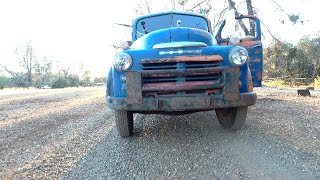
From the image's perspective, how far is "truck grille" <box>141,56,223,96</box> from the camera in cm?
413

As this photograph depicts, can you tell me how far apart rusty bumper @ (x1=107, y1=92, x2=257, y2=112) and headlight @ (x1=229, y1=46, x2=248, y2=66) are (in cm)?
42

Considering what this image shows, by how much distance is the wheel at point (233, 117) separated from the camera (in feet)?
15.2

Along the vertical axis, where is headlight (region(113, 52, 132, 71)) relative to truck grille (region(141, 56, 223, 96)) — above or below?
above

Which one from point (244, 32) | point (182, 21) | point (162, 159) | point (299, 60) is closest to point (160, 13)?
point (182, 21)

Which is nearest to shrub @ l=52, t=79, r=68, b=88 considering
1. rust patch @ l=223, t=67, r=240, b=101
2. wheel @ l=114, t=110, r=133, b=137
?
wheel @ l=114, t=110, r=133, b=137

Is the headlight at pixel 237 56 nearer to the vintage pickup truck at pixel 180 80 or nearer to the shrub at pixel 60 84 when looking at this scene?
the vintage pickup truck at pixel 180 80

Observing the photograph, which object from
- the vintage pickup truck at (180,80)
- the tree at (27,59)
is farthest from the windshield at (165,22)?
the tree at (27,59)

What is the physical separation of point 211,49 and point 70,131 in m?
2.82

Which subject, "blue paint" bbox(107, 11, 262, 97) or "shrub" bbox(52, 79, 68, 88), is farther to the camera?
"shrub" bbox(52, 79, 68, 88)

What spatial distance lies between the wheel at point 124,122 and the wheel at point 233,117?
Answer: 4.90 feet

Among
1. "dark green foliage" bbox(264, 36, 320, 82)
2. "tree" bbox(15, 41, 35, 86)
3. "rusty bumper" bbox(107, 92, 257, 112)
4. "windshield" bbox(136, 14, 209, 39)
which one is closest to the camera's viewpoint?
"rusty bumper" bbox(107, 92, 257, 112)

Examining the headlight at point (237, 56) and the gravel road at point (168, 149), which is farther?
the headlight at point (237, 56)

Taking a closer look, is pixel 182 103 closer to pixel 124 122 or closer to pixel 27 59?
pixel 124 122

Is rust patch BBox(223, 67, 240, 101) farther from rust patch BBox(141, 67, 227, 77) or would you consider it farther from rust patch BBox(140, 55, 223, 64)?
rust patch BBox(140, 55, 223, 64)
